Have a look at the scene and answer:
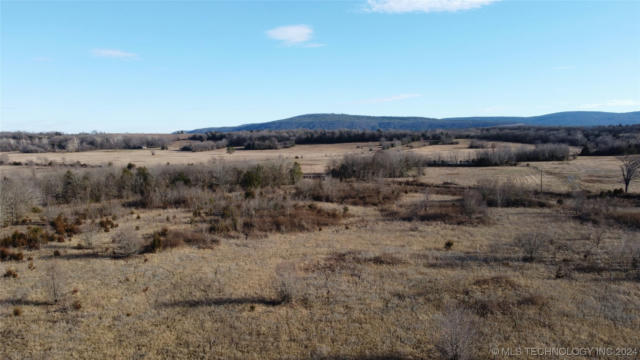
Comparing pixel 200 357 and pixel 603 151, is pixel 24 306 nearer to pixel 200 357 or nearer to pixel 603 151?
pixel 200 357

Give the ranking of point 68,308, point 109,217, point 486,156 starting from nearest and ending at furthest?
point 68,308 < point 109,217 < point 486,156

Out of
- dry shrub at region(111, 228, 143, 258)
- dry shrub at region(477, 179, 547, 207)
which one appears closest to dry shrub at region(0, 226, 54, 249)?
dry shrub at region(111, 228, 143, 258)

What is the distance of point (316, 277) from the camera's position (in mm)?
16078

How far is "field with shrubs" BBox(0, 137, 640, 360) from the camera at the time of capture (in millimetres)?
10953

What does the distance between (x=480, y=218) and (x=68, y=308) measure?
2563 centimetres

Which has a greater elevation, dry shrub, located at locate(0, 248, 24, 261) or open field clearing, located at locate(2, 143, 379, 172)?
open field clearing, located at locate(2, 143, 379, 172)

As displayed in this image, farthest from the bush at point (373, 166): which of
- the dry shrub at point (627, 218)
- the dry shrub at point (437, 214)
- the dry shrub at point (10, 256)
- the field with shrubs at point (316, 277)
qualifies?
the dry shrub at point (10, 256)

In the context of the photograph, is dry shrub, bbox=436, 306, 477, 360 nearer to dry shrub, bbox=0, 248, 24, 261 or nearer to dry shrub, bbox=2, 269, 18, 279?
dry shrub, bbox=2, 269, 18, 279

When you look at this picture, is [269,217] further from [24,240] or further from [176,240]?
[24,240]

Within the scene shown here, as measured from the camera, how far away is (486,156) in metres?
69.7

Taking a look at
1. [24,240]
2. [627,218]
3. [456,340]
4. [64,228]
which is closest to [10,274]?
[24,240]

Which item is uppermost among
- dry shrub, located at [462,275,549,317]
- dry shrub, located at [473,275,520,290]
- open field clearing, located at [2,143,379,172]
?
open field clearing, located at [2,143,379,172]

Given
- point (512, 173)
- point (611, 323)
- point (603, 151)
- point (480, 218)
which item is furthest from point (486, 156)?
point (611, 323)

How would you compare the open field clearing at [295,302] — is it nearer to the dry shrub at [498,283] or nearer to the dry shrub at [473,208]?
the dry shrub at [498,283]
